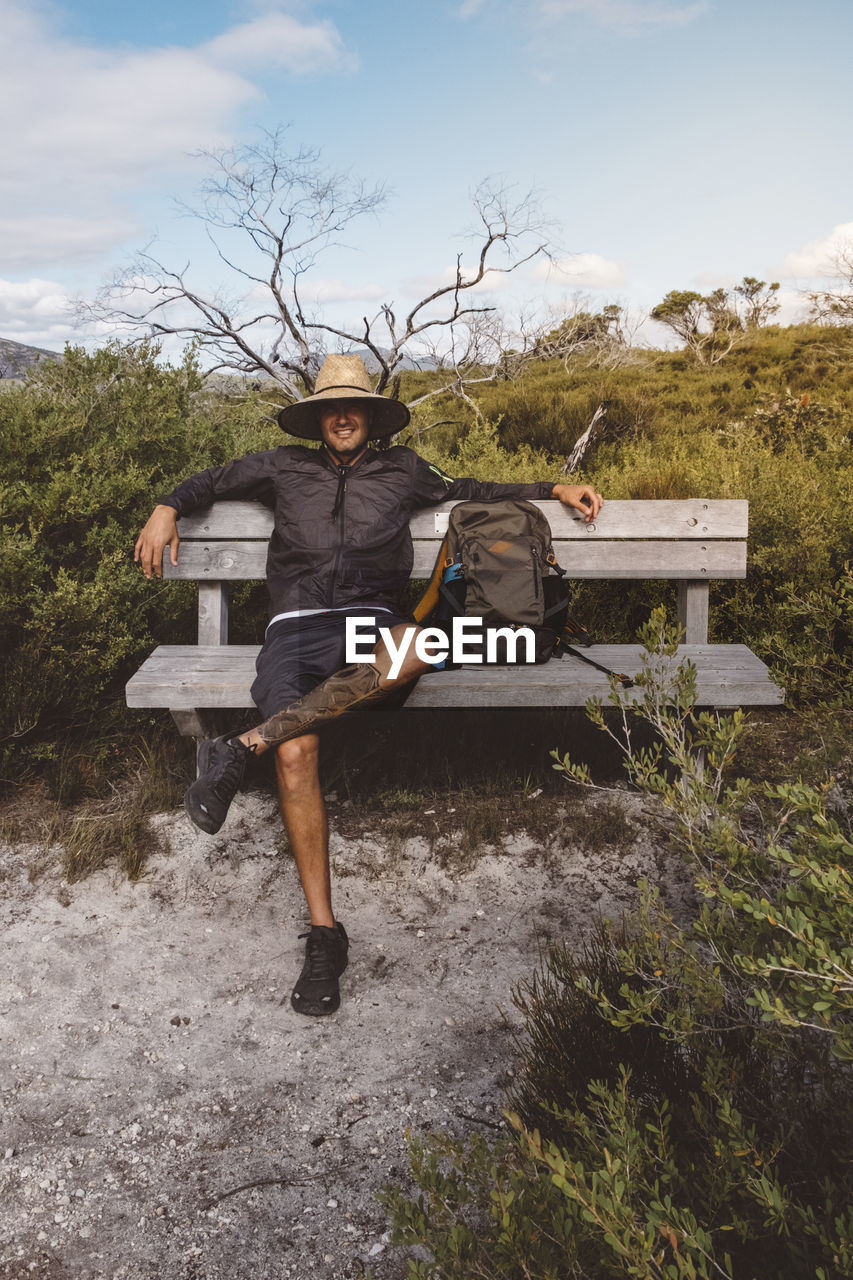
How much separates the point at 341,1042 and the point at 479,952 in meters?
0.55

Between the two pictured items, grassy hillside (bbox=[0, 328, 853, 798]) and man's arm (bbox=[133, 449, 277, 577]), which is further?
grassy hillside (bbox=[0, 328, 853, 798])

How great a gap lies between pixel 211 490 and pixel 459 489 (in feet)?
3.22

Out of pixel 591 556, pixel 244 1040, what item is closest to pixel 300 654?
pixel 244 1040

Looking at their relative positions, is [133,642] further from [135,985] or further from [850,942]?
[850,942]

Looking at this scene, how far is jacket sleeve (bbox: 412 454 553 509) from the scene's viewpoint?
3.56 meters

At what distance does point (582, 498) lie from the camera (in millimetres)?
3609

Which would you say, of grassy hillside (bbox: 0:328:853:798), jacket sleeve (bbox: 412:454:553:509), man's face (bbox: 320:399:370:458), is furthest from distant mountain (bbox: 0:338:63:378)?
jacket sleeve (bbox: 412:454:553:509)

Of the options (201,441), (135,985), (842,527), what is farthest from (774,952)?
(201,441)

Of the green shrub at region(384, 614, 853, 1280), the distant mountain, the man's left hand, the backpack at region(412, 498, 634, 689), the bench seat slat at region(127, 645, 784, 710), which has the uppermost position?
the distant mountain

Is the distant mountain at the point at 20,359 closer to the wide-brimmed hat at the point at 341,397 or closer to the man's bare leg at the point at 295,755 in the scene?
the wide-brimmed hat at the point at 341,397

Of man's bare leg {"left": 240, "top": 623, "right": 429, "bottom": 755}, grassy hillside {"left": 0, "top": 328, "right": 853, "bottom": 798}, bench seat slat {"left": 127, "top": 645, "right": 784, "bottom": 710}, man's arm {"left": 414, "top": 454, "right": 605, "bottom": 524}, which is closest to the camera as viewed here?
man's bare leg {"left": 240, "top": 623, "right": 429, "bottom": 755}

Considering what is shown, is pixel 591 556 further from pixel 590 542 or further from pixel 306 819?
pixel 306 819

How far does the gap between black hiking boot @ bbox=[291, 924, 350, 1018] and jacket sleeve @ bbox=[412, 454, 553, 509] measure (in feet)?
5.52

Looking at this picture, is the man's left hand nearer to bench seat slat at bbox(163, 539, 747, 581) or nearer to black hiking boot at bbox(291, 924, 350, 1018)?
bench seat slat at bbox(163, 539, 747, 581)
